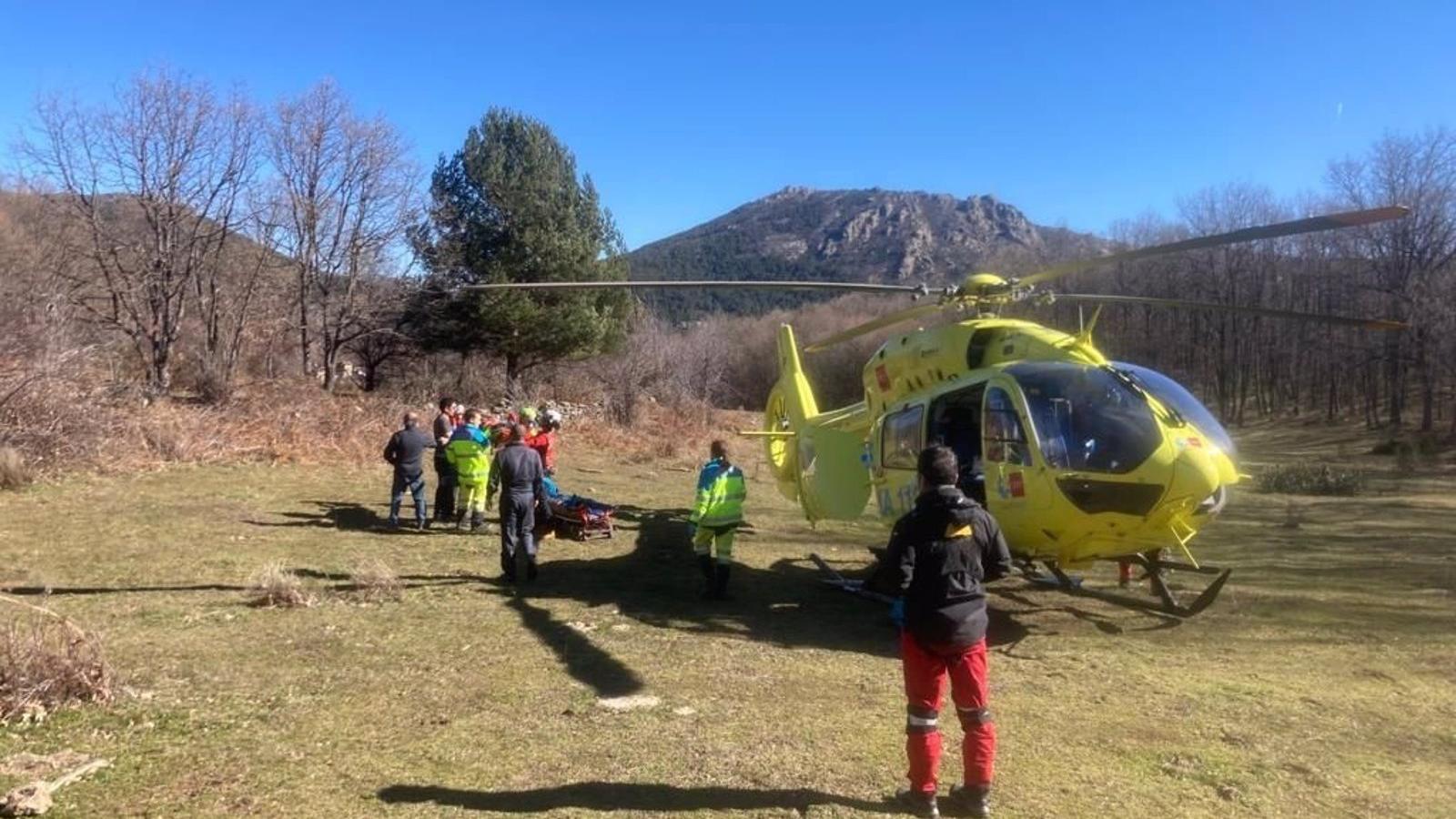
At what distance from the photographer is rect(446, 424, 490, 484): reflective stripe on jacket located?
38.5 feet

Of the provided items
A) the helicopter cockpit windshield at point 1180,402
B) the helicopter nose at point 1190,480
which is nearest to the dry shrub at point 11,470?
the helicopter cockpit windshield at point 1180,402

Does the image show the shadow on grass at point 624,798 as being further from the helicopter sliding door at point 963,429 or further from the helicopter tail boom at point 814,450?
the helicopter tail boom at point 814,450

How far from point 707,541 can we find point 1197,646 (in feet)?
14.5

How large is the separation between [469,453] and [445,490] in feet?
4.02

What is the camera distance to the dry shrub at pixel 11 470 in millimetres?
12930

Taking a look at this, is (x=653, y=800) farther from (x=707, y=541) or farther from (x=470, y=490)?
(x=470, y=490)

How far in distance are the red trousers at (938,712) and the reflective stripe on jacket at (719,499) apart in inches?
179

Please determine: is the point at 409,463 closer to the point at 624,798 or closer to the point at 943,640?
the point at 624,798

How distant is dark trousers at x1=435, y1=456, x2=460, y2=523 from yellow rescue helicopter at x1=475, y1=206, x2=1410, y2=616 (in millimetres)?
5329

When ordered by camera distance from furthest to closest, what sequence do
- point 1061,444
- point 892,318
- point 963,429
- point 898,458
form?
point 892,318, point 898,458, point 963,429, point 1061,444

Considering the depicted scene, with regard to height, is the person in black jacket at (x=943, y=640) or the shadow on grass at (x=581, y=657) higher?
the person in black jacket at (x=943, y=640)

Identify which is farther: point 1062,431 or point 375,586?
point 375,586

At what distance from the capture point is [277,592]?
780 centimetres

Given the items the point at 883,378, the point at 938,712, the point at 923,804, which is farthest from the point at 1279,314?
the point at 923,804
